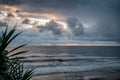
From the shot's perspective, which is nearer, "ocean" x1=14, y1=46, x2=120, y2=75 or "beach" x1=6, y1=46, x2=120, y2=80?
"beach" x1=6, y1=46, x2=120, y2=80

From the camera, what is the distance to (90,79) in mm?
26062

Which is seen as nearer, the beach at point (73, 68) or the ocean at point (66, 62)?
the beach at point (73, 68)

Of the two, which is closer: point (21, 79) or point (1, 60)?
point (1, 60)

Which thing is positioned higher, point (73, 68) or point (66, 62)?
point (73, 68)

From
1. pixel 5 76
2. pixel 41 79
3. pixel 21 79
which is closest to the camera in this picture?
pixel 5 76

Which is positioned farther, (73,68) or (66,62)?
(66,62)

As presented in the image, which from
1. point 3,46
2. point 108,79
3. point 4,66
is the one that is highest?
point 3,46

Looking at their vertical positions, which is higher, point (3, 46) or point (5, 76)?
point (3, 46)

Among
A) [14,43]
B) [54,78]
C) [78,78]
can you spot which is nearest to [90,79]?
[78,78]

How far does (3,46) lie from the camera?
14.8ft

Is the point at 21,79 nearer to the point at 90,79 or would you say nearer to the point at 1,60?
the point at 1,60

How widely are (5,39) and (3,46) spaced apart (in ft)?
0.46

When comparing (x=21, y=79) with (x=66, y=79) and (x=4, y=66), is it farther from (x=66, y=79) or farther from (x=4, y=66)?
(x=66, y=79)

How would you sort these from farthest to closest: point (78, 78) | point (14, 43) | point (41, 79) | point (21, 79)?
point (14, 43), point (78, 78), point (41, 79), point (21, 79)
